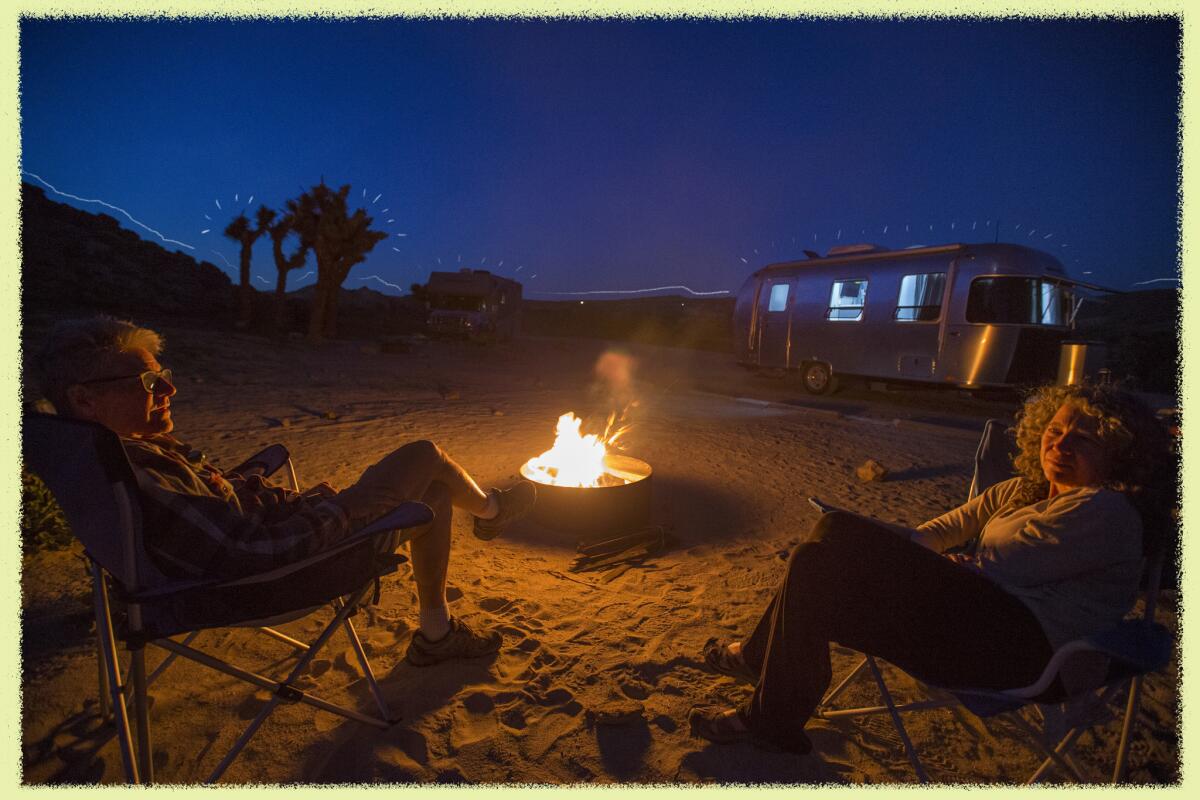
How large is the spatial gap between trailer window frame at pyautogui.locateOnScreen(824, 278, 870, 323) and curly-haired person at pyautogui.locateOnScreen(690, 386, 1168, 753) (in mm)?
9293

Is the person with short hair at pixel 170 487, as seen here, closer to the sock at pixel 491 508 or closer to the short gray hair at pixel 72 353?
the short gray hair at pixel 72 353

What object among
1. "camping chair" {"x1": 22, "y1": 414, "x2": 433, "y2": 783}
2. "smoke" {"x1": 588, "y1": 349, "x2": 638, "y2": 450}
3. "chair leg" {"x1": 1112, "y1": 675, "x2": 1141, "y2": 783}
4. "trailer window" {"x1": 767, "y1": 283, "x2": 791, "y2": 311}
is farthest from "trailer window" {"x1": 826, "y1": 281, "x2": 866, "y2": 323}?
"camping chair" {"x1": 22, "y1": 414, "x2": 433, "y2": 783}

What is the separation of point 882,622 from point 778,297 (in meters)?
11.2

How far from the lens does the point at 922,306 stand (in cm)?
969

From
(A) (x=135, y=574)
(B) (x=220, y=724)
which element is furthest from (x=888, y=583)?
(B) (x=220, y=724)

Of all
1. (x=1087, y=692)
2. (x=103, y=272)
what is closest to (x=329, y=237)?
(x=103, y=272)

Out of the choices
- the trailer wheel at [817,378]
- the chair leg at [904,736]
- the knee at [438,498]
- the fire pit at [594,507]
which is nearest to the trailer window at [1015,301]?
the trailer wheel at [817,378]

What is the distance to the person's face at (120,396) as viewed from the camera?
178cm

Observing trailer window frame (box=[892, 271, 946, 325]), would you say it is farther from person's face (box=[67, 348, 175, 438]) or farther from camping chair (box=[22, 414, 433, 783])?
person's face (box=[67, 348, 175, 438])

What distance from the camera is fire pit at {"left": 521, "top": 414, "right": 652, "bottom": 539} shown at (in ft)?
12.4

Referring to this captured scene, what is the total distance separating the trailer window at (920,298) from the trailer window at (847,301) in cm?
72

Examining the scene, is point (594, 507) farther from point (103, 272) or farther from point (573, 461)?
point (103, 272)

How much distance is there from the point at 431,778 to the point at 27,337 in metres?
13.9

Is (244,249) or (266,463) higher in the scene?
(244,249)
